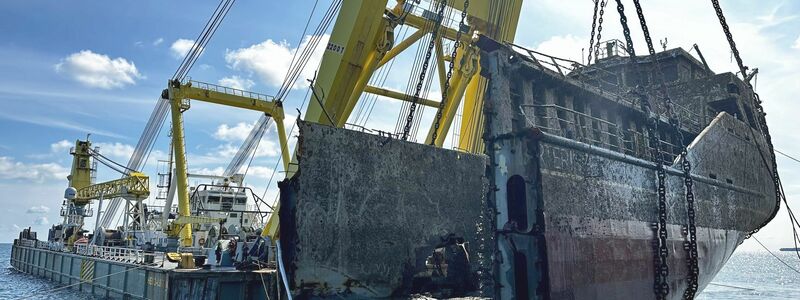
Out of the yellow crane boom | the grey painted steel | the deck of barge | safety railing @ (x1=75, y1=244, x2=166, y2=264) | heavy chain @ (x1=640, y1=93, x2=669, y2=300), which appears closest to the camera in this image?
heavy chain @ (x1=640, y1=93, x2=669, y2=300)

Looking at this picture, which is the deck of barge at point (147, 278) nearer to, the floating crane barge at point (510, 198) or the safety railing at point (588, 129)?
the floating crane barge at point (510, 198)

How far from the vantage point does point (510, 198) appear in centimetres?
754

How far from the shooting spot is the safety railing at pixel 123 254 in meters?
17.1

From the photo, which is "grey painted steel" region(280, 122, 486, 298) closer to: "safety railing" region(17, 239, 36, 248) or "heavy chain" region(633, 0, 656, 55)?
"heavy chain" region(633, 0, 656, 55)

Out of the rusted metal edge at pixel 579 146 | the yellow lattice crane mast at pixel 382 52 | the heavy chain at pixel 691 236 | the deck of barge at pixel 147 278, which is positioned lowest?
the deck of barge at pixel 147 278

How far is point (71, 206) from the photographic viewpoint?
33594 millimetres

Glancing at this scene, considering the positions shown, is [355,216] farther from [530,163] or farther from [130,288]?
[130,288]

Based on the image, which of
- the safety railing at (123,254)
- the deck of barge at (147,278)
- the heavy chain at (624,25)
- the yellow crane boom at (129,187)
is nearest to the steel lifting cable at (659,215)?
the heavy chain at (624,25)

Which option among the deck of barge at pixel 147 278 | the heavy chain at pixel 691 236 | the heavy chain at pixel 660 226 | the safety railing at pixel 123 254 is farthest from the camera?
the safety railing at pixel 123 254

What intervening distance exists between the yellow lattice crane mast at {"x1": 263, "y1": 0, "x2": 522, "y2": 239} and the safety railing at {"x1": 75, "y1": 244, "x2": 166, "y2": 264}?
16.9 feet

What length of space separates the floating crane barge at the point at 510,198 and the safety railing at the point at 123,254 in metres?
4.17

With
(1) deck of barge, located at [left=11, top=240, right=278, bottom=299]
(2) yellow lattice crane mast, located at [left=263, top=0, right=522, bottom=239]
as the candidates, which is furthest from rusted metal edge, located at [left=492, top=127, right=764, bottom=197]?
(1) deck of barge, located at [left=11, top=240, right=278, bottom=299]

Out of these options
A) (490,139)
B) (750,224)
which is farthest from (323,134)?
(750,224)

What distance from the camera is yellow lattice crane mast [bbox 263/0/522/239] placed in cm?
1312
